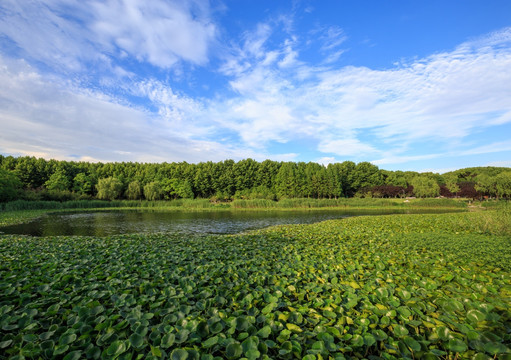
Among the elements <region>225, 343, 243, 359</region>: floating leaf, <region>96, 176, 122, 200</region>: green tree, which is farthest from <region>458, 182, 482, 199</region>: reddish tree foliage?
<region>96, 176, 122, 200</region>: green tree

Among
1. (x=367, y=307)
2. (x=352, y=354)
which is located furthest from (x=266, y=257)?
(x=352, y=354)

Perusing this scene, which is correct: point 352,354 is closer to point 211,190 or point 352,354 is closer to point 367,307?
point 367,307

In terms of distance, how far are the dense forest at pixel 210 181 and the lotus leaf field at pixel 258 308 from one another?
43.9 meters

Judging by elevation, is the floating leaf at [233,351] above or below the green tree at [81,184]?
below

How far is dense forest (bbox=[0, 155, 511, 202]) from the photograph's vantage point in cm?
4897

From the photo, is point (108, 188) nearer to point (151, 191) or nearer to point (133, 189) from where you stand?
point (133, 189)

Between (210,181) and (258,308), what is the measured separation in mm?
54026

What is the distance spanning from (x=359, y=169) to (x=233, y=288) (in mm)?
67863

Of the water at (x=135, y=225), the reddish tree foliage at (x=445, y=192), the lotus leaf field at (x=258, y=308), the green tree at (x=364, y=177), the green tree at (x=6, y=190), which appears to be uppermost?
the green tree at (x=364, y=177)

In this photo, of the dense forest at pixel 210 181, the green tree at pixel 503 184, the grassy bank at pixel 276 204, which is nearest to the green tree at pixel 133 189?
the dense forest at pixel 210 181

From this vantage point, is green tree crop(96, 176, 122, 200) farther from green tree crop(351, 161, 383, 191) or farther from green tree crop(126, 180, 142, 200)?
green tree crop(351, 161, 383, 191)

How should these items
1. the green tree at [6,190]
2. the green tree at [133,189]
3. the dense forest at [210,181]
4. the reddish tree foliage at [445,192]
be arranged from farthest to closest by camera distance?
the reddish tree foliage at [445,192] → the dense forest at [210,181] → the green tree at [133,189] → the green tree at [6,190]

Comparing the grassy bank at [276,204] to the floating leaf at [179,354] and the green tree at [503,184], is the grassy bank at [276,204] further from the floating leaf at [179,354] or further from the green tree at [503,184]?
the floating leaf at [179,354]

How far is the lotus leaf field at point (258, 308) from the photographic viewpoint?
238 centimetres
